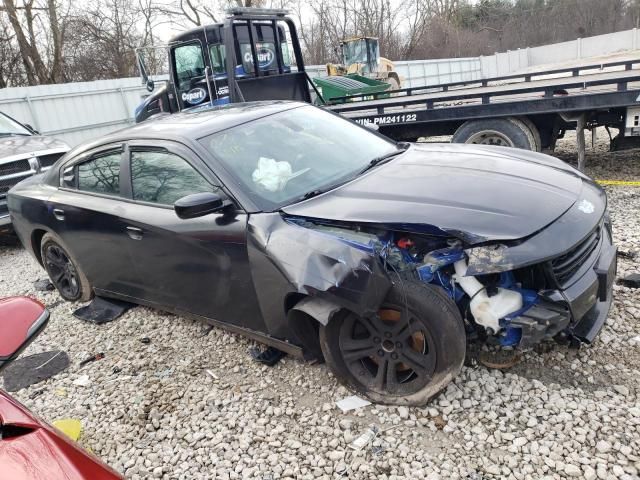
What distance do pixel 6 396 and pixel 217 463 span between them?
1281mm

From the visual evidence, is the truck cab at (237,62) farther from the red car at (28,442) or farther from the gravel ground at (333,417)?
the red car at (28,442)

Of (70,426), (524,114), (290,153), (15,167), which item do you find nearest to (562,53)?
(524,114)

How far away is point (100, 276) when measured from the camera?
4129 millimetres

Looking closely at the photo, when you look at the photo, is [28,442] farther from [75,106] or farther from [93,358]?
[75,106]

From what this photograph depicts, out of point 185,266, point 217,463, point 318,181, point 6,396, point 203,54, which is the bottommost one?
point 217,463

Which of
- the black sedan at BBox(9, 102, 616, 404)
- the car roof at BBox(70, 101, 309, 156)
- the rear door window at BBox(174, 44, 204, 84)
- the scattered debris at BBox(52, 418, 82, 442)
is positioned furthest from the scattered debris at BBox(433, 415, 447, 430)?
the rear door window at BBox(174, 44, 204, 84)

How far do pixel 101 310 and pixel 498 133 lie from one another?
5.01 m

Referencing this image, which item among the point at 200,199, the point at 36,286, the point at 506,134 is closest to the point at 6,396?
the point at 200,199

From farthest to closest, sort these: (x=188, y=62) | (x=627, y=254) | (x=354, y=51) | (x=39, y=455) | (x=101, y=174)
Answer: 1. (x=354, y=51)
2. (x=188, y=62)
3. (x=627, y=254)
4. (x=101, y=174)
5. (x=39, y=455)

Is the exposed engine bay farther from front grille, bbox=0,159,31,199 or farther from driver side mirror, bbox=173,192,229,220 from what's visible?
front grille, bbox=0,159,31,199

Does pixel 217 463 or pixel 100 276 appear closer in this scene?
pixel 217 463

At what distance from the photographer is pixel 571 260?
8.30 feet

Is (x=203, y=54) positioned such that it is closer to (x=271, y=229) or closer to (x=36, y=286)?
(x=36, y=286)

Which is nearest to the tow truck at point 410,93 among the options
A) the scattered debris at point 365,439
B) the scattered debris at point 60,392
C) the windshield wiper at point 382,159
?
the windshield wiper at point 382,159
